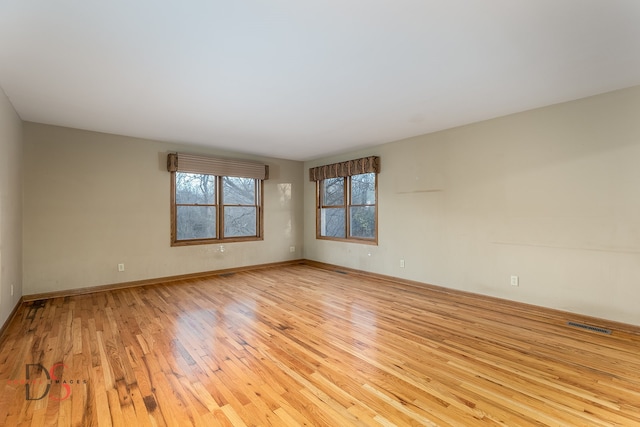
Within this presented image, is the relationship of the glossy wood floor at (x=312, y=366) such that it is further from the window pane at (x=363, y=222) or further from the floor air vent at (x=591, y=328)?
the window pane at (x=363, y=222)

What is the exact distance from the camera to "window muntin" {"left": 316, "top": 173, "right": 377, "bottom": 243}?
575 centimetres

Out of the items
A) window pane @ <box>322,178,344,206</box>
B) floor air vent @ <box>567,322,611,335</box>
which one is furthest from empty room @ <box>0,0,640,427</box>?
window pane @ <box>322,178,344,206</box>

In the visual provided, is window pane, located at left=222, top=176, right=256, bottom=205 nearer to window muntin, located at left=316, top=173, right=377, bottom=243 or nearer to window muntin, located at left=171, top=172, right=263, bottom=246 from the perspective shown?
window muntin, located at left=171, top=172, right=263, bottom=246

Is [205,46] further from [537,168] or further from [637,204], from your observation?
[637,204]

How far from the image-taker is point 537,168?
3629 millimetres

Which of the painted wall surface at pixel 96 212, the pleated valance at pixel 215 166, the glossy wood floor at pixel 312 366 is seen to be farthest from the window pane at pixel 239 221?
the glossy wood floor at pixel 312 366

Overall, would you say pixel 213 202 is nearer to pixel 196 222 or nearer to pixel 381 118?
pixel 196 222

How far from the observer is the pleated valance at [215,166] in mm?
5234

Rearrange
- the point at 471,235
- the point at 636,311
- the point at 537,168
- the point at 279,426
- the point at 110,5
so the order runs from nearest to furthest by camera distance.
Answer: the point at 279,426 < the point at 110,5 < the point at 636,311 < the point at 537,168 < the point at 471,235

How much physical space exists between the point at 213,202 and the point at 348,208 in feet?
8.77

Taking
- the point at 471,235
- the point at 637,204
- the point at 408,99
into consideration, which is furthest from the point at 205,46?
the point at 637,204

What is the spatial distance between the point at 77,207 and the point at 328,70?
4259 mm

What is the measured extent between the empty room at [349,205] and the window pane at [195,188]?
4 centimetres

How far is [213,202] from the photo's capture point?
586 centimetres
